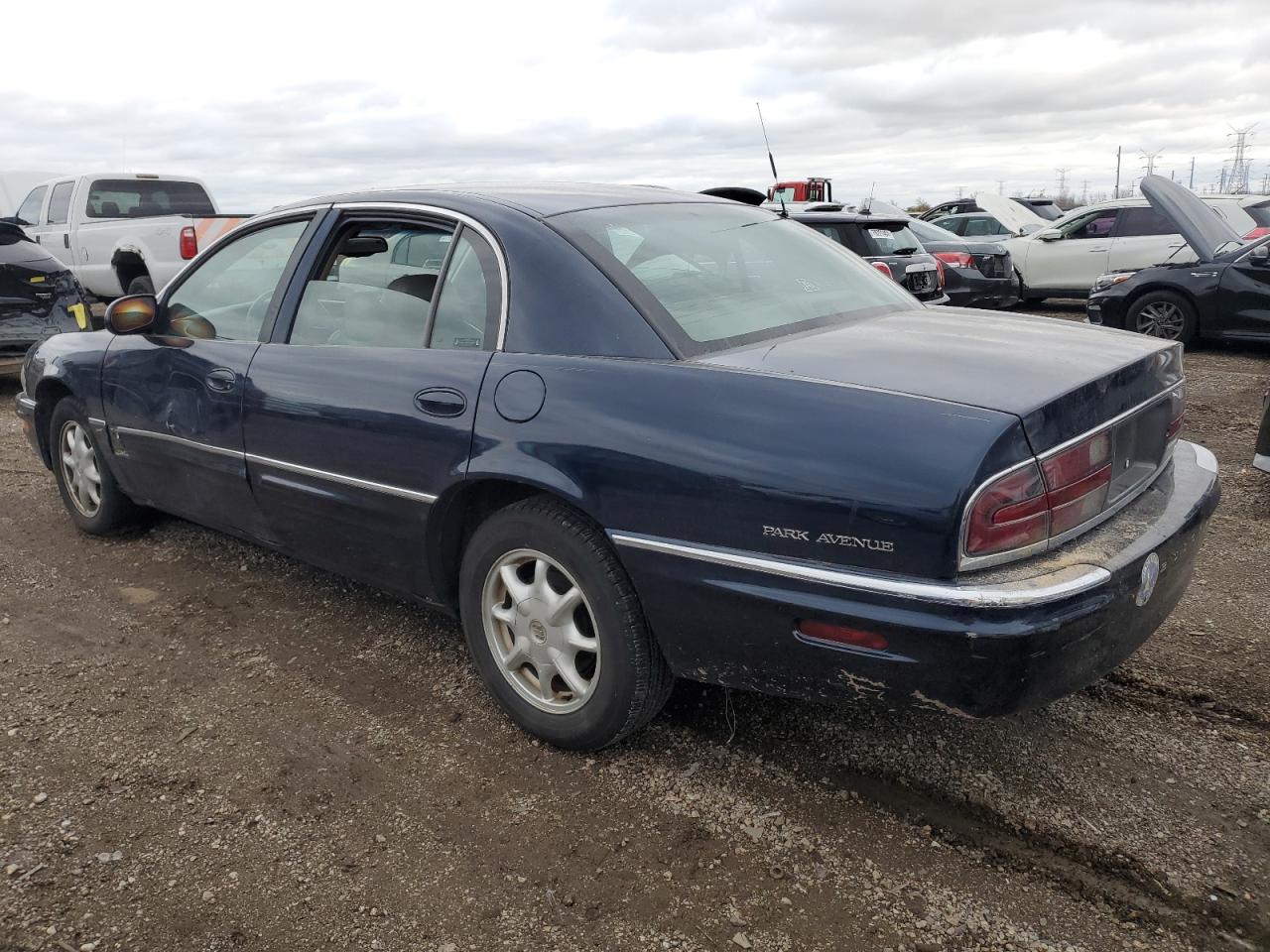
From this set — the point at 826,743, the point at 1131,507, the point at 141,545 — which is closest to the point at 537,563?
the point at 826,743

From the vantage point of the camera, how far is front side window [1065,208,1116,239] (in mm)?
13602

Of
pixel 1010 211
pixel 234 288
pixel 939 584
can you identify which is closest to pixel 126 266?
pixel 234 288

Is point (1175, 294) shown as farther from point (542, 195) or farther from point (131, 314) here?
point (131, 314)

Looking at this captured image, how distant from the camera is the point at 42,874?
2395 mm

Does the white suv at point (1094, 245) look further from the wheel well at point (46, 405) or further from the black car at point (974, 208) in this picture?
the wheel well at point (46, 405)

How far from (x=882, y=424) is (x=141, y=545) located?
382cm

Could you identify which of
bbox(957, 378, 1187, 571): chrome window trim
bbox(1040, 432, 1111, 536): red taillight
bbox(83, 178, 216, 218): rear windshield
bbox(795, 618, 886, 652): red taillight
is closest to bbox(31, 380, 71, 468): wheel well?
bbox(795, 618, 886, 652): red taillight

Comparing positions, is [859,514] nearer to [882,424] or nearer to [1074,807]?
[882,424]

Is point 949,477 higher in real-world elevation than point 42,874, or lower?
higher

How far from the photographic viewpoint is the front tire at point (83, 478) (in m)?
4.58

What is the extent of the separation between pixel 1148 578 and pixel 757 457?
39.1 inches

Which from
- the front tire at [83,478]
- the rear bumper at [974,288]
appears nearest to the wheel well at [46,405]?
the front tire at [83,478]

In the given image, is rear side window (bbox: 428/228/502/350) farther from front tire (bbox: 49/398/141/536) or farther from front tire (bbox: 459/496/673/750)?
front tire (bbox: 49/398/141/536)

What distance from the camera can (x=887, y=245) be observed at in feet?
32.8
